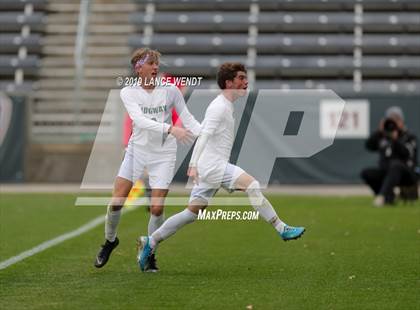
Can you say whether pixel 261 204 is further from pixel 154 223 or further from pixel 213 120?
pixel 154 223

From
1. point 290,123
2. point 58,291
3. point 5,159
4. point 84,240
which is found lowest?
point 5,159

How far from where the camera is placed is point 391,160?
15.8 m

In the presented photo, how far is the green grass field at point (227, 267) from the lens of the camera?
623cm

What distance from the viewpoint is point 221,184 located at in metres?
7.88

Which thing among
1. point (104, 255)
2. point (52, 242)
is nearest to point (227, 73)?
point (104, 255)

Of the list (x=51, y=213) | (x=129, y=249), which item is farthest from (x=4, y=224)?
(x=129, y=249)

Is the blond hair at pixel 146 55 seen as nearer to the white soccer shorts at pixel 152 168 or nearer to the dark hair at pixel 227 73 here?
the dark hair at pixel 227 73

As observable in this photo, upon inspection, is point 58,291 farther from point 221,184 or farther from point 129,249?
point 129,249

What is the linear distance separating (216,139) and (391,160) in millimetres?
8408

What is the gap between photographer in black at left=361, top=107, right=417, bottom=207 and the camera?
50.9ft

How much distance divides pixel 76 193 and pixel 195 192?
10.7 m

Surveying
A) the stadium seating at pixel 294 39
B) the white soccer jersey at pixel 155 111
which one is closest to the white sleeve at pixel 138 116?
the white soccer jersey at pixel 155 111

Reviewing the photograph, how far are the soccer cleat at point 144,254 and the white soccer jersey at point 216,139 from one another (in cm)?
69

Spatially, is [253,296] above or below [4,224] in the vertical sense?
above
